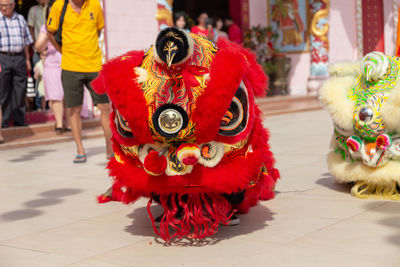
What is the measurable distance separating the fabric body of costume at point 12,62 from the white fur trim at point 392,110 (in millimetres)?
5948

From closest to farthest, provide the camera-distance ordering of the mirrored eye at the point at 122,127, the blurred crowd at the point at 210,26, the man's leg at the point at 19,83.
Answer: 1. the mirrored eye at the point at 122,127
2. the man's leg at the point at 19,83
3. the blurred crowd at the point at 210,26

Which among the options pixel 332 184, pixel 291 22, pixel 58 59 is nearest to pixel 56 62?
pixel 58 59

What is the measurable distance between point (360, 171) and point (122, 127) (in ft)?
6.16

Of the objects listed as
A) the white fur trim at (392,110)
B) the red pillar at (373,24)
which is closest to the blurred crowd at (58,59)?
the white fur trim at (392,110)

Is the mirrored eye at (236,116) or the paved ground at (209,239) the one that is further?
the mirrored eye at (236,116)

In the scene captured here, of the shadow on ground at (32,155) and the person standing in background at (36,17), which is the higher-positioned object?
the person standing in background at (36,17)

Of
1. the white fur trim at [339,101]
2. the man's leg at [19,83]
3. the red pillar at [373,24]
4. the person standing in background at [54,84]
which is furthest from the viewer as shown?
the red pillar at [373,24]

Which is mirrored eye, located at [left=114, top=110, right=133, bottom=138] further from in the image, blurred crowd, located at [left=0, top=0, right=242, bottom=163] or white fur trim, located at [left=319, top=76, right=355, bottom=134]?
white fur trim, located at [left=319, top=76, right=355, bottom=134]

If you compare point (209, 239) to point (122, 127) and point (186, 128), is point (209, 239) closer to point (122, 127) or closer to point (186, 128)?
point (186, 128)

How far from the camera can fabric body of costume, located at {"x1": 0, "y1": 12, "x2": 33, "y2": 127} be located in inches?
354

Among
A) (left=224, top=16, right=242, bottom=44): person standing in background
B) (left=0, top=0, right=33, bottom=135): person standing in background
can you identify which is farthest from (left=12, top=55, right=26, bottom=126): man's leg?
(left=224, top=16, right=242, bottom=44): person standing in background

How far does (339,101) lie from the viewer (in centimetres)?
481

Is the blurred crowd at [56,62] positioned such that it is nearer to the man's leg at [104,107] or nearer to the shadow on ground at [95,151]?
the man's leg at [104,107]

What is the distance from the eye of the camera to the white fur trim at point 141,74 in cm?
370
